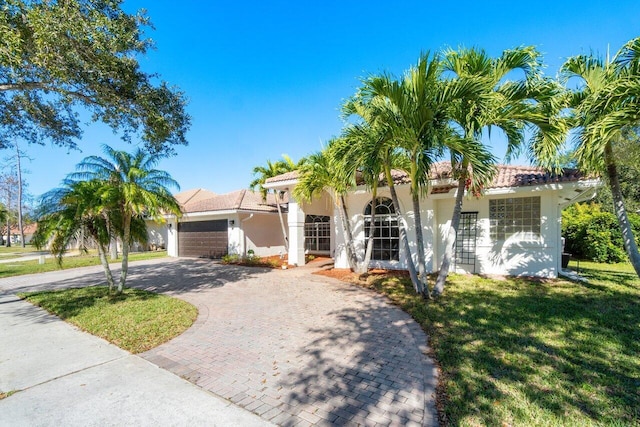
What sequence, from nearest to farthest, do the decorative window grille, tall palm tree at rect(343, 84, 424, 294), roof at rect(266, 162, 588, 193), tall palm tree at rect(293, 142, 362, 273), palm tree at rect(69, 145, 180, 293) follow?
tall palm tree at rect(343, 84, 424, 294)
palm tree at rect(69, 145, 180, 293)
roof at rect(266, 162, 588, 193)
tall palm tree at rect(293, 142, 362, 273)
the decorative window grille

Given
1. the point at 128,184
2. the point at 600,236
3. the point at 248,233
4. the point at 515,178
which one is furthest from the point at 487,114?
the point at 248,233

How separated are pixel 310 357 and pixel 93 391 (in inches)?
119

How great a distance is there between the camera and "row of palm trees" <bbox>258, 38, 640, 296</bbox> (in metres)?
6.86

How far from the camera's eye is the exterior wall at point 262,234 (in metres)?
19.0

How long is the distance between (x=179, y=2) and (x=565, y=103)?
1157 centimetres

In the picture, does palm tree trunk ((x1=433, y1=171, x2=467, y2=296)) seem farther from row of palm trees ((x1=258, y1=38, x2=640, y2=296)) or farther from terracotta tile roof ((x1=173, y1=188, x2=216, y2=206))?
terracotta tile roof ((x1=173, y1=188, x2=216, y2=206))

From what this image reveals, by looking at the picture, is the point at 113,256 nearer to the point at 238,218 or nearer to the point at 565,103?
the point at 238,218

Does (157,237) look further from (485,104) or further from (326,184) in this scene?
(485,104)

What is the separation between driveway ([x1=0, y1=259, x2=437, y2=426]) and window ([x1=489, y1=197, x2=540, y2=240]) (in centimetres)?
599

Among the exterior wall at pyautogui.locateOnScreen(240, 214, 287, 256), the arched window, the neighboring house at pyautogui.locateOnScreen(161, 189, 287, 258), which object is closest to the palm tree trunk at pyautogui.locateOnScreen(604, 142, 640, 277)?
the arched window

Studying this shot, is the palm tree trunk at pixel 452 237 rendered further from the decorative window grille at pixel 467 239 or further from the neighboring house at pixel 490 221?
the decorative window grille at pixel 467 239

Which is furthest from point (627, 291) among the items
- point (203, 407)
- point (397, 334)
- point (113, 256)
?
point (113, 256)

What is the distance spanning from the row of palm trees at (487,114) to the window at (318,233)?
474 inches

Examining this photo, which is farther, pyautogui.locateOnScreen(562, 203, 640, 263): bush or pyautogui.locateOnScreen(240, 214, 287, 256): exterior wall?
pyautogui.locateOnScreen(240, 214, 287, 256): exterior wall
